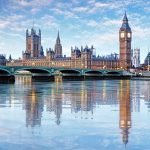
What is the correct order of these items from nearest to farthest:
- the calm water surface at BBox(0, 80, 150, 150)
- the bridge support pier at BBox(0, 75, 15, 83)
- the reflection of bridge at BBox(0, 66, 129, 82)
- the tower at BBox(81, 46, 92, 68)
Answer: the calm water surface at BBox(0, 80, 150, 150)
the bridge support pier at BBox(0, 75, 15, 83)
the reflection of bridge at BBox(0, 66, 129, 82)
the tower at BBox(81, 46, 92, 68)

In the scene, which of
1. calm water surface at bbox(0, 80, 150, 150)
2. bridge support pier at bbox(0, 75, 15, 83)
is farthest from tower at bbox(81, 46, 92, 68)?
calm water surface at bbox(0, 80, 150, 150)

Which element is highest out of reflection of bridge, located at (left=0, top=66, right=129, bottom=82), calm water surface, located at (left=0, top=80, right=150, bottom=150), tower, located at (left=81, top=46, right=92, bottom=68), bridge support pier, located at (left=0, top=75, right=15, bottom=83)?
tower, located at (left=81, top=46, right=92, bottom=68)

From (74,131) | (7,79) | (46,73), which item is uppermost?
(46,73)

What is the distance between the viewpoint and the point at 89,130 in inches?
454

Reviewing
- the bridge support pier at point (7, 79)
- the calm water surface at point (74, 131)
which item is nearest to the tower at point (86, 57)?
the bridge support pier at point (7, 79)

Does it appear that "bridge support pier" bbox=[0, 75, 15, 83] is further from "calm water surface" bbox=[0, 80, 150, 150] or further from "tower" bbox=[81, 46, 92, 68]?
"tower" bbox=[81, 46, 92, 68]

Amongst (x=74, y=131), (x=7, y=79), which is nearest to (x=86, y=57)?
(x=7, y=79)

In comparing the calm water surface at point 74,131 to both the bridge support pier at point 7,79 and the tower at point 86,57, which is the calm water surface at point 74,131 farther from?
the tower at point 86,57

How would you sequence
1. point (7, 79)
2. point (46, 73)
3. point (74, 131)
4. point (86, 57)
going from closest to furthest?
Answer: 1. point (74, 131)
2. point (7, 79)
3. point (46, 73)
4. point (86, 57)

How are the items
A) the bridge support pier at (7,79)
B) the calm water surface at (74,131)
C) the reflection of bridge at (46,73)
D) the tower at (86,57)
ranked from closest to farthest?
1. the calm water surface at (74,131)
2. the bridge support pier at (7,79)
3. the reflection of bridge at (46,73)
4. the tower at (86,57)

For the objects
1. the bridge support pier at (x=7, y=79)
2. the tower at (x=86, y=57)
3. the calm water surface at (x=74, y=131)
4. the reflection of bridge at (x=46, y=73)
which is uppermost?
the tower at (x=86, y=57)

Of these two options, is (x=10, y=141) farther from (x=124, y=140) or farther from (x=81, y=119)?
(x=81, y=119)

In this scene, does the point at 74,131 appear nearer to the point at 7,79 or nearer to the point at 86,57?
the point at 7,79

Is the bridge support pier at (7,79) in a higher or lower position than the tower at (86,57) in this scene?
lower
